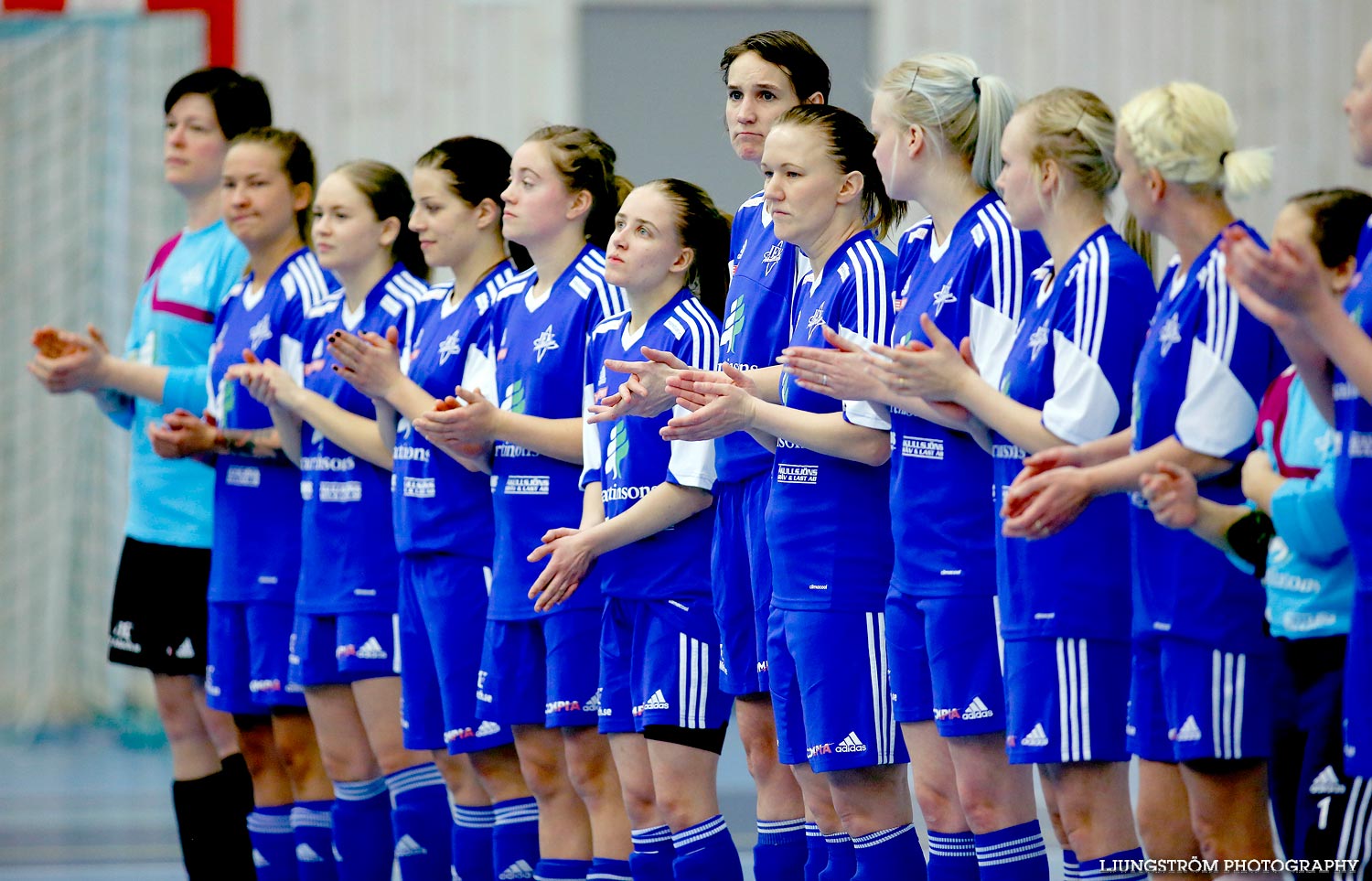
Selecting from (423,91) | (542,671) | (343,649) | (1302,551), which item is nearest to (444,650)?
(542,671)

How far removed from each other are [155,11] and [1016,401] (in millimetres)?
6617

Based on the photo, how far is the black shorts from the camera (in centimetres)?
490

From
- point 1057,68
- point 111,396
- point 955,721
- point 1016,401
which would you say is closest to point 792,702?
point 955,721

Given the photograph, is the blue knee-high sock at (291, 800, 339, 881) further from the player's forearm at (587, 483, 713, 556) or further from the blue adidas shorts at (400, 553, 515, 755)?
the player's forearm at (587, 483, 713, 556)

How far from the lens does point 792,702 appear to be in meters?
3.38

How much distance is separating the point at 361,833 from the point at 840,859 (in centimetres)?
150

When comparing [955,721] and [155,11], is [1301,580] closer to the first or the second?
[955,721]

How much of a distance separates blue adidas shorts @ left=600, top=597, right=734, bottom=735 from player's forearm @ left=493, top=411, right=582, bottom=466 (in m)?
0.37

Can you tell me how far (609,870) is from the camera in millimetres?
3863

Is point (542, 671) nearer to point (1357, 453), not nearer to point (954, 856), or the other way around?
point (954, 856)

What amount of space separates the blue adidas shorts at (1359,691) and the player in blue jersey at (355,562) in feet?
8.17

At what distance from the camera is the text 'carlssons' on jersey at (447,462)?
4125mm

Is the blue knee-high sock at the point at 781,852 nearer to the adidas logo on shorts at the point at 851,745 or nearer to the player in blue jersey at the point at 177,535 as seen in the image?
the adidas logo on shorts at the point at 851,745

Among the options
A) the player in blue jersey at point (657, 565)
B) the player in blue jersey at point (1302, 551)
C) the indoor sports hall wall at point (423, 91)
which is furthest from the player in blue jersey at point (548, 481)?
the indoor sports hall wall at point (423, 91)
